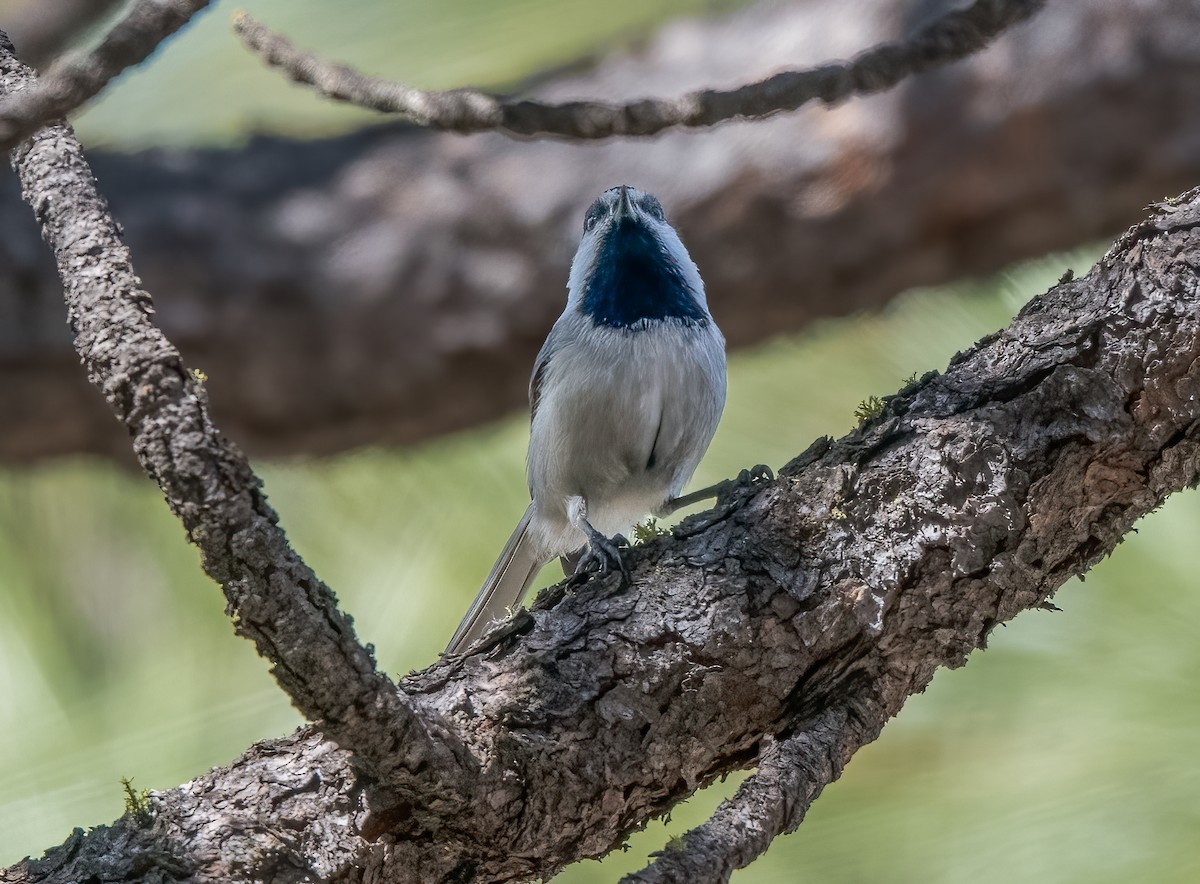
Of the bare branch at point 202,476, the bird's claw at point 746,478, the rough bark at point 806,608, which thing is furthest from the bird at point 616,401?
the bare branch at point 202,476

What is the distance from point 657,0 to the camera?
442 cm

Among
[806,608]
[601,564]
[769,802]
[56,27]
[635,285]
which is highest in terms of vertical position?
[56,27]

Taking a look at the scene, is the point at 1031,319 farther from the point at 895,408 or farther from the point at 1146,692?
the point at 1146,692

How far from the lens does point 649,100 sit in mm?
1898

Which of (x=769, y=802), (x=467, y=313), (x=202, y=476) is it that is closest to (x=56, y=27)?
(x=467, y=313)

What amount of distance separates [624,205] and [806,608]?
1655 millimetres

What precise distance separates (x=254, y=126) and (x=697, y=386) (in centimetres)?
243

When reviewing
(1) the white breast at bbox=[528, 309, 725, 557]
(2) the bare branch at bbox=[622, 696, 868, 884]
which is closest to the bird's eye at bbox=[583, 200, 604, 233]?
(1) the white breast at bbox=[528, 309, 725, 557]

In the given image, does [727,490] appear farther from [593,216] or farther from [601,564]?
[593,216]

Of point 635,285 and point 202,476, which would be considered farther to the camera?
point 635,285

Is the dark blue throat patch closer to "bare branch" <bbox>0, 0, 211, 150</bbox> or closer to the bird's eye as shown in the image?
the bird's eye

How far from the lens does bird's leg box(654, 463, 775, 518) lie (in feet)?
7.16

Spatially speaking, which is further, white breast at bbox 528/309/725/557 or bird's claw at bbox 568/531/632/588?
white breast at bbox 528/309/725/557

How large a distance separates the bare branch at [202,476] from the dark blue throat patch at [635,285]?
66.5 inches
